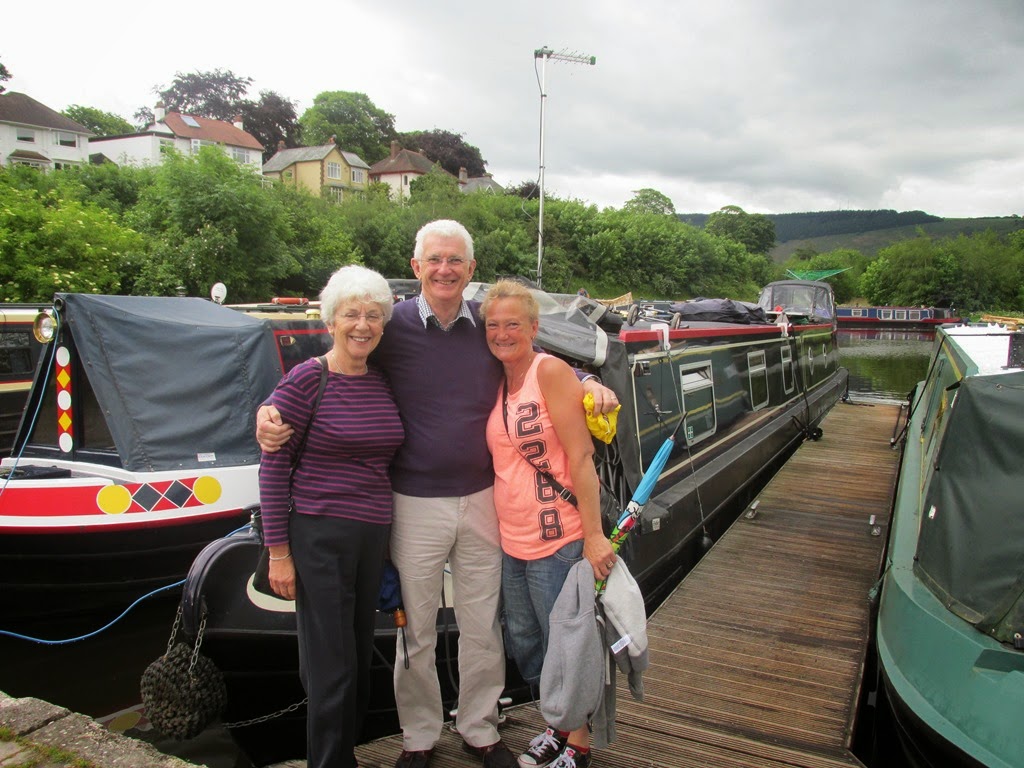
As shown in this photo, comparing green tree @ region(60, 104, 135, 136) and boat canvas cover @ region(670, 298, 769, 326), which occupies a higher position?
green tree @ region(60, 104, 135, 136)

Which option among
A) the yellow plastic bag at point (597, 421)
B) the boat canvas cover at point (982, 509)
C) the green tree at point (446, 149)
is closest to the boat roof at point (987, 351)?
the boat canvas cover at point (982, 509)

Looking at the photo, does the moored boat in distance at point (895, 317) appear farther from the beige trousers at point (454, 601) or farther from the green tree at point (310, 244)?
the beige trousers at point (454, 601)

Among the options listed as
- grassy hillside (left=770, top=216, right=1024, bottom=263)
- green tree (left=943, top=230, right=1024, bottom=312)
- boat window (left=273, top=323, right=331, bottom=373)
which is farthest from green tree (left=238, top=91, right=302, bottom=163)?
grassy hillside (left=770, top=216, right=1024, bottom=263)

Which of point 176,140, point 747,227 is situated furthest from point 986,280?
point 176,140

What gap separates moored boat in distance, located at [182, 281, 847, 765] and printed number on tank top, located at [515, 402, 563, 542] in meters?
0.89

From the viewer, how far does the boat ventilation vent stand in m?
3.86

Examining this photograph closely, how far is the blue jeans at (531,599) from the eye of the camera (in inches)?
91.4

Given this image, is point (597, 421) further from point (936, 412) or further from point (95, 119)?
A: point (95, 119)

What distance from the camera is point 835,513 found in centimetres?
634

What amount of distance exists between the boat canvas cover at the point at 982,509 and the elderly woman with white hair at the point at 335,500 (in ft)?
7.95

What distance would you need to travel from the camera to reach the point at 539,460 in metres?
2.27

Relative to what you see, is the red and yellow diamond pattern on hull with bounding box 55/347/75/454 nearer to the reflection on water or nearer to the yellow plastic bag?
the yellow plastic bag

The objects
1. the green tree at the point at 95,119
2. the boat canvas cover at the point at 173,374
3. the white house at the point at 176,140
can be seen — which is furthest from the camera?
the green tree at the point at 95,119

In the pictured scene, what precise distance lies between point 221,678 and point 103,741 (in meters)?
1.02
